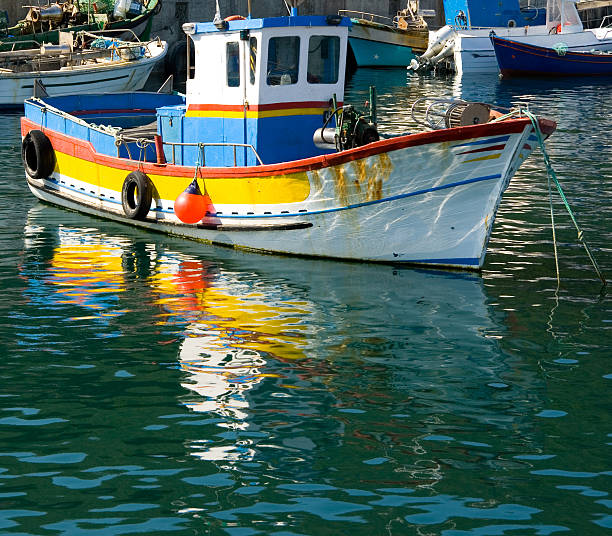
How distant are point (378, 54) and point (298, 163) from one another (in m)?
38.5

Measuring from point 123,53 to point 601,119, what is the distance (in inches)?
641

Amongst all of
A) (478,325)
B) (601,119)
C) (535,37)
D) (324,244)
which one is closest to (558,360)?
(478,325)

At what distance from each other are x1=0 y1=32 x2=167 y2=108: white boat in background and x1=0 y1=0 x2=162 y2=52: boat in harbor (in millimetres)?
1662

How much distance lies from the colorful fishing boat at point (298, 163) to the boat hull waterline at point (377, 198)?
2 cm

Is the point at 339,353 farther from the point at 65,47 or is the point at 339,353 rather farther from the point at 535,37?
the point at 535,37

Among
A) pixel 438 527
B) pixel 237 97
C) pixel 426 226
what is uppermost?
pixel 237 97

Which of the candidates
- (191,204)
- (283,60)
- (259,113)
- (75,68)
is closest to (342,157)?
(259,113)

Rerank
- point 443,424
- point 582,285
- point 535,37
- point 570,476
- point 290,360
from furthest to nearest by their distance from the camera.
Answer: point 535,37 → point 582,285 → point 290,360 → point 443,424 → point 570,476

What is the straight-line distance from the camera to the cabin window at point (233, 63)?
1507cm

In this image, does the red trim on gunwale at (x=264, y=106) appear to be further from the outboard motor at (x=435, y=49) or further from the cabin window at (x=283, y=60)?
the outboard motor at (x=435, y=49)

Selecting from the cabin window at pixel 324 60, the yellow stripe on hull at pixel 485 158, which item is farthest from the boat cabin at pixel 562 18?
the yellow stripe on hull at pixel 485 158

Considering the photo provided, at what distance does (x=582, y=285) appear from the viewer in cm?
1304

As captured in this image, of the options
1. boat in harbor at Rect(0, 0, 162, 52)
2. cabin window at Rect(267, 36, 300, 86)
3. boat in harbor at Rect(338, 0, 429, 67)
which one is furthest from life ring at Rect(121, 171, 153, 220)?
boat in harbor at Rect(338, 0, 429, 67)

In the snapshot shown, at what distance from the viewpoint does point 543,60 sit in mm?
44688
